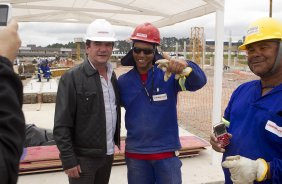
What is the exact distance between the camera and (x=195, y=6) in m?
5.37

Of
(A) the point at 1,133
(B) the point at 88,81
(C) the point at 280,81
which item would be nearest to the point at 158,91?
(B) the point at 88,81

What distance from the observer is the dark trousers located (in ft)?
9.22

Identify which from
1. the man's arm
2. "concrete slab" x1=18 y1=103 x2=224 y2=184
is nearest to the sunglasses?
the man's arm

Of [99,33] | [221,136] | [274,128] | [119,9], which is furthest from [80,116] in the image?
[119,9]

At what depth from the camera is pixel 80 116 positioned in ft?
9.07

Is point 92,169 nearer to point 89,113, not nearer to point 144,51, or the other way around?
point 89,113

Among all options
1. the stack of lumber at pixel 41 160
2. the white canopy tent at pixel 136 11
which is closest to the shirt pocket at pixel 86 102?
the white canopy tent at pixel 136 11

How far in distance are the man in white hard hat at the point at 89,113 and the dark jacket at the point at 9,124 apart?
1669mm

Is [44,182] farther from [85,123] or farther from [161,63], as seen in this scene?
[161,63]

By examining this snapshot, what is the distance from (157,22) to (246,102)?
567 centimetres

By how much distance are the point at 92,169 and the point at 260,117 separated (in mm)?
1596

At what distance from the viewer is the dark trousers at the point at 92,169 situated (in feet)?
9.22

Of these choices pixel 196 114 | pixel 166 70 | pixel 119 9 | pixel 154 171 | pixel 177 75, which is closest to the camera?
pixel 166 70

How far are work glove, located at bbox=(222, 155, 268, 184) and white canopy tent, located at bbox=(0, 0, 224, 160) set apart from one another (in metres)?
2.73
